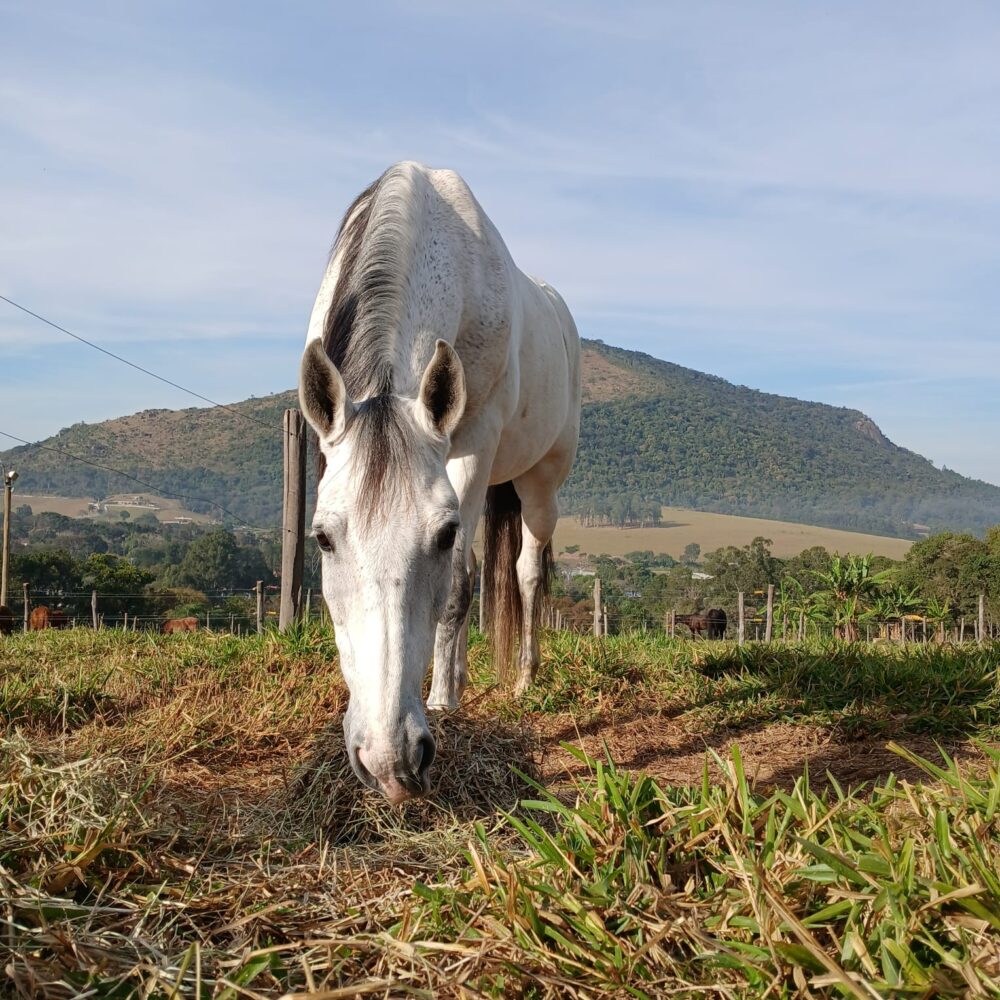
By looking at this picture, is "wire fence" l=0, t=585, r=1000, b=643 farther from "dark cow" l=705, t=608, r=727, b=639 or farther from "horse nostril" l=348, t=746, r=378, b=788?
"horse nostril" l=348, t=746, r=378, b=788

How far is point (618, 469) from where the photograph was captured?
168 metres

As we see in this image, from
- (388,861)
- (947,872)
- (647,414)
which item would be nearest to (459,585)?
(388,861)

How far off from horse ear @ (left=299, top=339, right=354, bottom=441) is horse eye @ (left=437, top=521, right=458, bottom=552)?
47cm

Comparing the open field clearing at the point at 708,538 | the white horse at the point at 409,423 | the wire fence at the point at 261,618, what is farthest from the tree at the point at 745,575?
the open field clearing at the point at 708,538

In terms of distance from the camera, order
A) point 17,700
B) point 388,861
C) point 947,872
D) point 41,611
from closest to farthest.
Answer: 1. point 947,872
2. point 388,861
3. point 17,700
4. point 41,611

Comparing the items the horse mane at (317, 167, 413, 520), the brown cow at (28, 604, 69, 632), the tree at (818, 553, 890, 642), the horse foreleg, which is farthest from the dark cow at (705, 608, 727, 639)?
the horse mane at (317, 167, 413, 520)

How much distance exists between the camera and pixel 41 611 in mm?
21719

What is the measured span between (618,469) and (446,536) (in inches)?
6558

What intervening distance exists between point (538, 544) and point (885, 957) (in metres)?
4.78

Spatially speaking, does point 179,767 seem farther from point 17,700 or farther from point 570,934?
point 570,934

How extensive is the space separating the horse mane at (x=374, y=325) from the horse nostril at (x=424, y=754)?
0.66 meters

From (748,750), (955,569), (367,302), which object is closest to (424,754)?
(367,302)

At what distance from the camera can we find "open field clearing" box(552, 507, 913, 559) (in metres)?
106

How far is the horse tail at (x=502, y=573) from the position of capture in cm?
571
